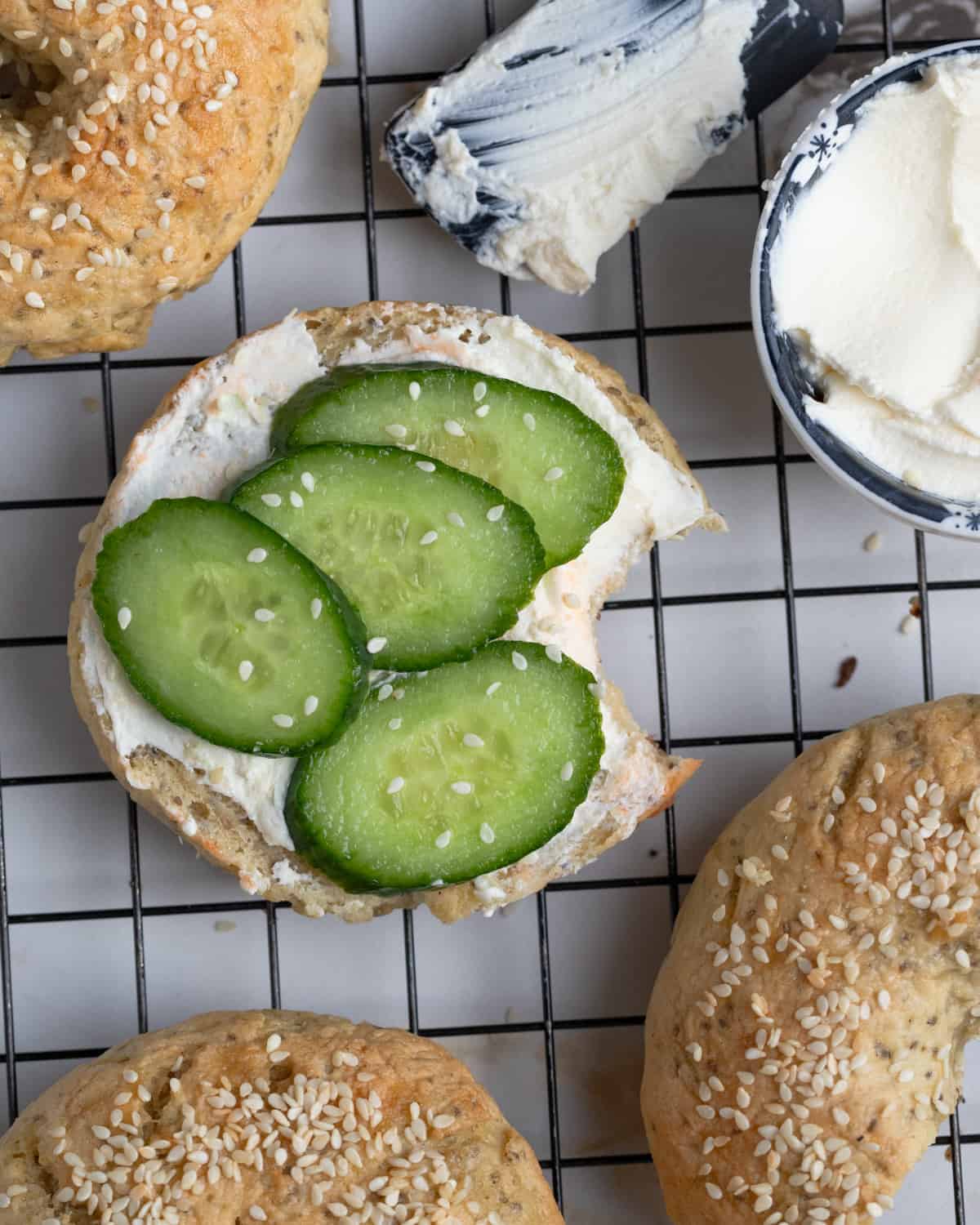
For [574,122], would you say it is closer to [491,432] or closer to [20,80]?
Result: [491,432]

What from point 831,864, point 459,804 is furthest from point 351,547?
point 831,864

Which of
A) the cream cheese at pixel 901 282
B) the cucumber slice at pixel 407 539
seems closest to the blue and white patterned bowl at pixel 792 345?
the cream cheese at pixel 901 282

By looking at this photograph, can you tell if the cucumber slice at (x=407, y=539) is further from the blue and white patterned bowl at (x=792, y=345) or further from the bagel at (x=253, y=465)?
the blue and white patterned bowl at (x=792, y=345)

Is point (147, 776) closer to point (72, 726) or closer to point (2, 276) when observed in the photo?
point (72, 726)

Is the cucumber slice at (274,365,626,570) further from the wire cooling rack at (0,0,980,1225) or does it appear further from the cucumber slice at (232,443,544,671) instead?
the wire cooling rack at (0,0,980,1225)

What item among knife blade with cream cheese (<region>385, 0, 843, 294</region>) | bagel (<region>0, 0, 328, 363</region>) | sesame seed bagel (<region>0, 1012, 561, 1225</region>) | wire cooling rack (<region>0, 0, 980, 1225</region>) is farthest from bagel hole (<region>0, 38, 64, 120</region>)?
sesame seed bagel (<region>0, 1012, 561, 1225</region>)
